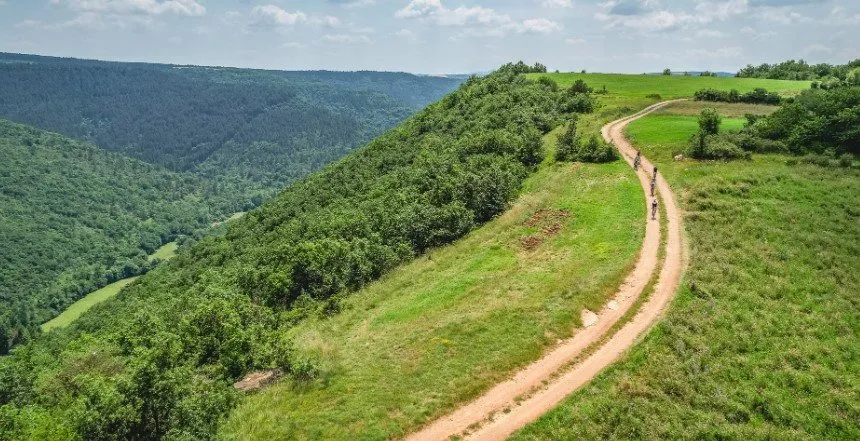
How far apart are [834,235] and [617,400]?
25.4 meters

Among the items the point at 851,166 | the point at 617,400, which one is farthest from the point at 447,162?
the point at 617,400

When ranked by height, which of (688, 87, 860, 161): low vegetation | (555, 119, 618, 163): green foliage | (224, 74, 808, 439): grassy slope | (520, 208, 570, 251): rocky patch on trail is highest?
(688, 87, 860, 161): low vegetation

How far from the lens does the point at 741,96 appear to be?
293 feet

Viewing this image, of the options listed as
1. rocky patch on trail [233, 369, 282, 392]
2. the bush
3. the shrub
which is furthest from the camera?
the shrub

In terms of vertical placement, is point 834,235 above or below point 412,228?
above

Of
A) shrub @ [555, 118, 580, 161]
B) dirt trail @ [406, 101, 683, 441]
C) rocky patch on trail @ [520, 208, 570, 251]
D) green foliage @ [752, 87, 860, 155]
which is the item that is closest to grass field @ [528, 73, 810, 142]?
shrub @ [555, 118, 580, 161]

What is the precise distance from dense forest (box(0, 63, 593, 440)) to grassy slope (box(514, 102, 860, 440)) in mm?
17133

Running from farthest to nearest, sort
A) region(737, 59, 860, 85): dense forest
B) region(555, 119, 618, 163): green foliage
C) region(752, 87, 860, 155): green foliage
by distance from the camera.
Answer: region(737, 59, 860, 85): dense forest, region(555, 119, 618, 163): green foliage, region(752, 87, 860, 155): green foliage

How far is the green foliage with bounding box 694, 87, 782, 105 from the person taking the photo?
283ft

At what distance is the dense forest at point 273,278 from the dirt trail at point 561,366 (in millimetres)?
9920

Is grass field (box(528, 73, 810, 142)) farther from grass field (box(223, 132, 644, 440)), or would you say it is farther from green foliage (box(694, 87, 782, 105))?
grass field (box(223, 132, 644, 440))

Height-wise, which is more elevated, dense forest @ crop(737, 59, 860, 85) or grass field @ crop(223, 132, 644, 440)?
dense forest @ crop(737, 59, 860, 85)

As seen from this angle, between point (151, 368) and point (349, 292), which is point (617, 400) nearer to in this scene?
point (151, 368)

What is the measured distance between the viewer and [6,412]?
27.4 m
